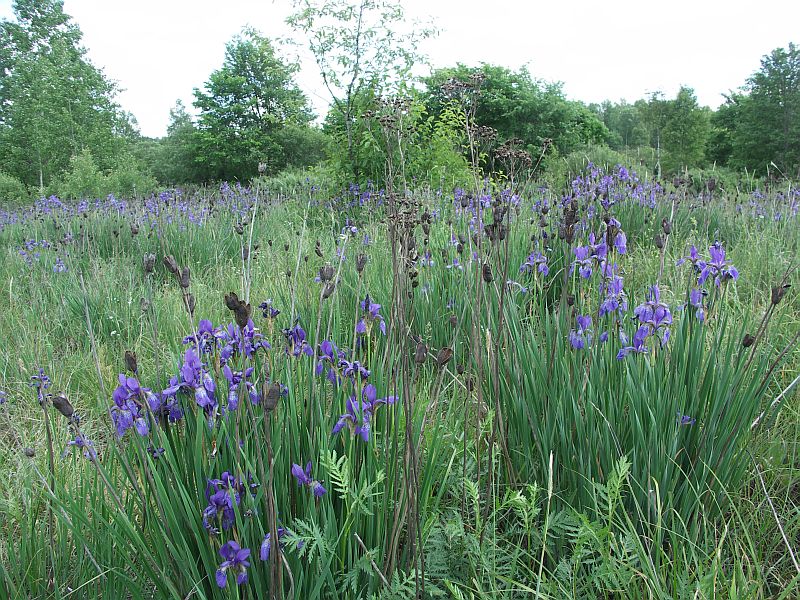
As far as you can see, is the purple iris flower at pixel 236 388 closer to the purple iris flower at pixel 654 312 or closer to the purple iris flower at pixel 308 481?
the purple iris flower at pixel 308 481

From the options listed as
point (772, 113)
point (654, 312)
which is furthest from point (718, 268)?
point (772, 113)

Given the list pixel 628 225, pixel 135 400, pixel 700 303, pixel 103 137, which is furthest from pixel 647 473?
pixel 103 137

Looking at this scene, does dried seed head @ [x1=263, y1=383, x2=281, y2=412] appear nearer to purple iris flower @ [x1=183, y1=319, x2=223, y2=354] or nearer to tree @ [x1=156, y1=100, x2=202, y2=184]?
purple iris flower @ [x1=183, y1=319, x2=223, y2=354]

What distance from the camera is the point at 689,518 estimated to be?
71.3 inches

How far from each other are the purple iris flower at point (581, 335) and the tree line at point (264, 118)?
270 inches

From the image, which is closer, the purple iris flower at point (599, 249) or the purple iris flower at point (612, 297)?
the purple iris flower at point (612, 297)

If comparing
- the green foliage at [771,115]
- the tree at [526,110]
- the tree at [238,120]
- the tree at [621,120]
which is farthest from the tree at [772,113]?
the tree at [621,120]

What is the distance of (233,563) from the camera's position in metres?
1.18

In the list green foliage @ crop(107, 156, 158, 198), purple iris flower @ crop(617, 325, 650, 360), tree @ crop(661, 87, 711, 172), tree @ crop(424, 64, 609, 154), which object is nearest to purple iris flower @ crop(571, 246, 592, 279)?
purple iris flower @ crop(617, 325, 650, 360)

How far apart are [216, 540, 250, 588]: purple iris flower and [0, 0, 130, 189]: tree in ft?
73.4

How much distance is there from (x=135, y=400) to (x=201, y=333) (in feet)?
0.85

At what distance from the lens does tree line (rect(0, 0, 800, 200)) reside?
876 centimetres

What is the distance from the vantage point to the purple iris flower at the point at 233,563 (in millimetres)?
1152

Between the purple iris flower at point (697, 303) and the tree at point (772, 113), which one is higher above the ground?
the tree at point (772, 113)
